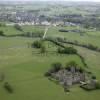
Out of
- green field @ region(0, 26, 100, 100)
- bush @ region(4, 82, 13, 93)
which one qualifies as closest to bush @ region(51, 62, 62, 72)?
green field @ region(0, 26, 100, 100)

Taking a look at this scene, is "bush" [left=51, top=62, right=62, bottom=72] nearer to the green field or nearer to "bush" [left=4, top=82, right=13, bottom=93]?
the green field

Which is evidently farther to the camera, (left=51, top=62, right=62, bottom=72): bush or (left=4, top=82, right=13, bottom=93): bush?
(left=51, top=62, right=62, bottom=72): bush

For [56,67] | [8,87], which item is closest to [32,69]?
[56,67]

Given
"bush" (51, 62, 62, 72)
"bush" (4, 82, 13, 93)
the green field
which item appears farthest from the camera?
"bush" (51, 62, 62, 72)

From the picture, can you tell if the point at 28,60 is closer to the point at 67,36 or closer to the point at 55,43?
the point at 55,43

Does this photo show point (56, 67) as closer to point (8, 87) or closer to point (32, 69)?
point (32, 69)

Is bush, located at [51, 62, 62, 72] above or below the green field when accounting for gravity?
above

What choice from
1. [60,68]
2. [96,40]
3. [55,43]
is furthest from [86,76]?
[96,40]

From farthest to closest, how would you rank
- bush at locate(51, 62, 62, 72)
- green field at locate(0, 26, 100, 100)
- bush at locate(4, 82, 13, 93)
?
bush at locate(51, 62, 62, 72) → bush at locate(4, 82, 13, 93) → green field at locate(0, 26, 100, 100)

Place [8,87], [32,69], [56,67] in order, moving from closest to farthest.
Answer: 1. [8,87]
2. [56,67]
3. [32,69]
